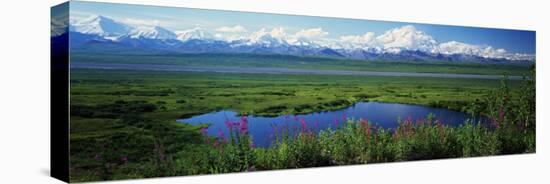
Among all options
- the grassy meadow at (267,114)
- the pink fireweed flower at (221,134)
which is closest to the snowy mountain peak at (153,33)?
the grassy meadow at (267,114)

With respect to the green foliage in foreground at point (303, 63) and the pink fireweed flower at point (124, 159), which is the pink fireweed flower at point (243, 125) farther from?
the pink fireweed flower at point (124, 159)

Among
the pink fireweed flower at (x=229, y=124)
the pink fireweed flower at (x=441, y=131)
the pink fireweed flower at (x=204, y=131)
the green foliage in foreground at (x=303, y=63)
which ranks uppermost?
the green foliage in foreground at (x=303, y=63)

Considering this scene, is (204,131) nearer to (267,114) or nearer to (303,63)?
(267,114)

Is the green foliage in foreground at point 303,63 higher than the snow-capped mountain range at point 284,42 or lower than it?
lower

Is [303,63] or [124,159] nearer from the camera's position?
[124,159]

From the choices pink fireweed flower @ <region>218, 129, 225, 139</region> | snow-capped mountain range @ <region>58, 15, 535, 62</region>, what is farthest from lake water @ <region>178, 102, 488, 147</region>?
snow-capped mountain range @ <region>58, 15, 535, 62</region>

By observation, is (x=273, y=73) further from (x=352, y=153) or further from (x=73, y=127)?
(x=73, y=127)

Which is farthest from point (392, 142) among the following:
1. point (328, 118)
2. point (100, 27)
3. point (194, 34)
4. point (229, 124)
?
point (100, 27)

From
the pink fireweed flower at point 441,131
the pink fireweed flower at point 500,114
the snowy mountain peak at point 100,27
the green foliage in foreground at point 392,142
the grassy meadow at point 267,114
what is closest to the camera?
the snowy mountain peak at point 100,27

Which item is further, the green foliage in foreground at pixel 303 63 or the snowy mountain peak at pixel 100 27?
the green foliage in foreground at pixel 303 63
